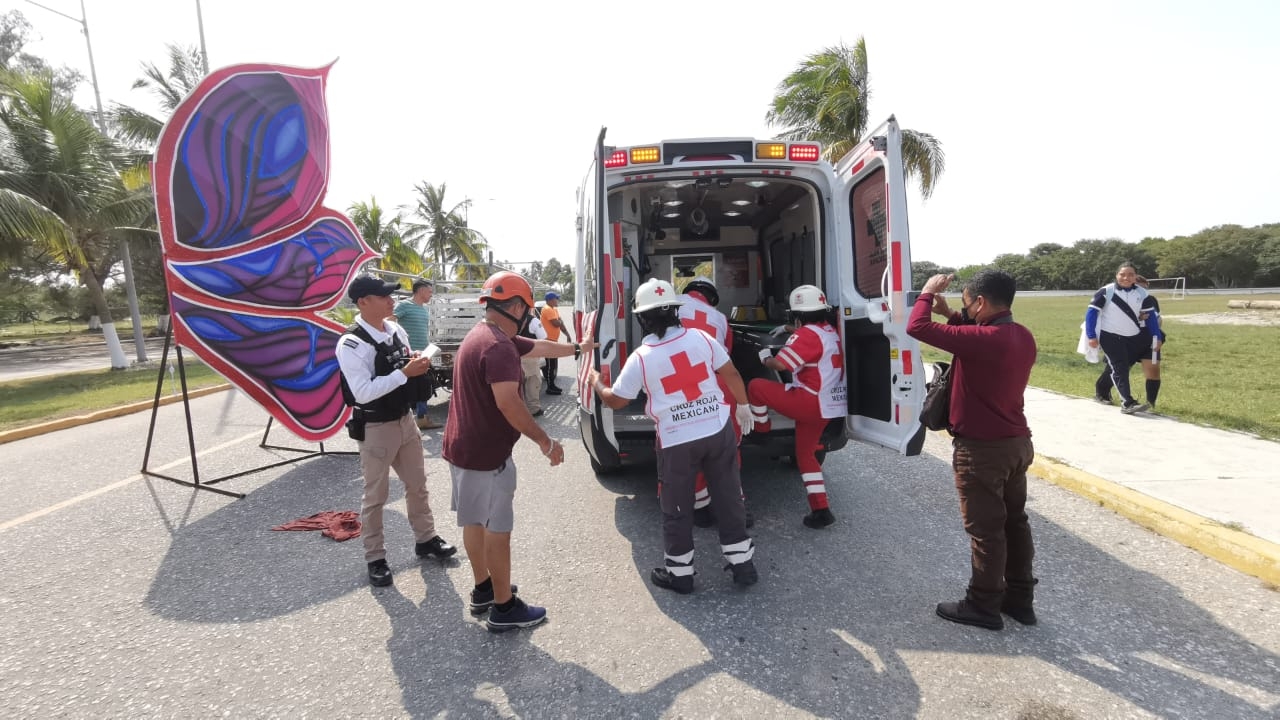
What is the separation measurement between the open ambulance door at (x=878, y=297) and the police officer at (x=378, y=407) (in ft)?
9.58

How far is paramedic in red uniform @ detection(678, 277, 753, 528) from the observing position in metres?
4.20

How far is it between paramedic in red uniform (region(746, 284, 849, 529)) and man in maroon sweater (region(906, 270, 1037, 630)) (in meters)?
1.14

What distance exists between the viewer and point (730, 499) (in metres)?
3.27

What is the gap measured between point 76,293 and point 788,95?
56.1 meters

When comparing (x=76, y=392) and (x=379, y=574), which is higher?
(x=76, y=392)

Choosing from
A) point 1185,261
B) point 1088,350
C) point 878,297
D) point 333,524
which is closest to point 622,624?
point 333,524

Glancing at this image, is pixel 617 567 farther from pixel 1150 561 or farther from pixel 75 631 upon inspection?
pixel 1150 561

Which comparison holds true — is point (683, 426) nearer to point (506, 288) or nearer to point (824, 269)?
point (506, 288)

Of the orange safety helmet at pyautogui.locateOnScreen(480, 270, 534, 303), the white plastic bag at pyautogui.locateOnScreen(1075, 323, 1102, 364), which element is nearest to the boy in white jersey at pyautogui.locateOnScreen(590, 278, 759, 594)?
the orange safety helmet at pyautogui.locateOnScreen(480, 270, 534, 303)

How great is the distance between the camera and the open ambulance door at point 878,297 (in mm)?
3459

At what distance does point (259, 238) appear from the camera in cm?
532

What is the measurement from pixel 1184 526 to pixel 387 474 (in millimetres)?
4974

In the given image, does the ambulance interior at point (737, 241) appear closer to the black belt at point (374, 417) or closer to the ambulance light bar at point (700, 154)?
the ambulance light bar at point (700, 154)

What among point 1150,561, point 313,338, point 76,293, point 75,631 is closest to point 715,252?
point 313,338
